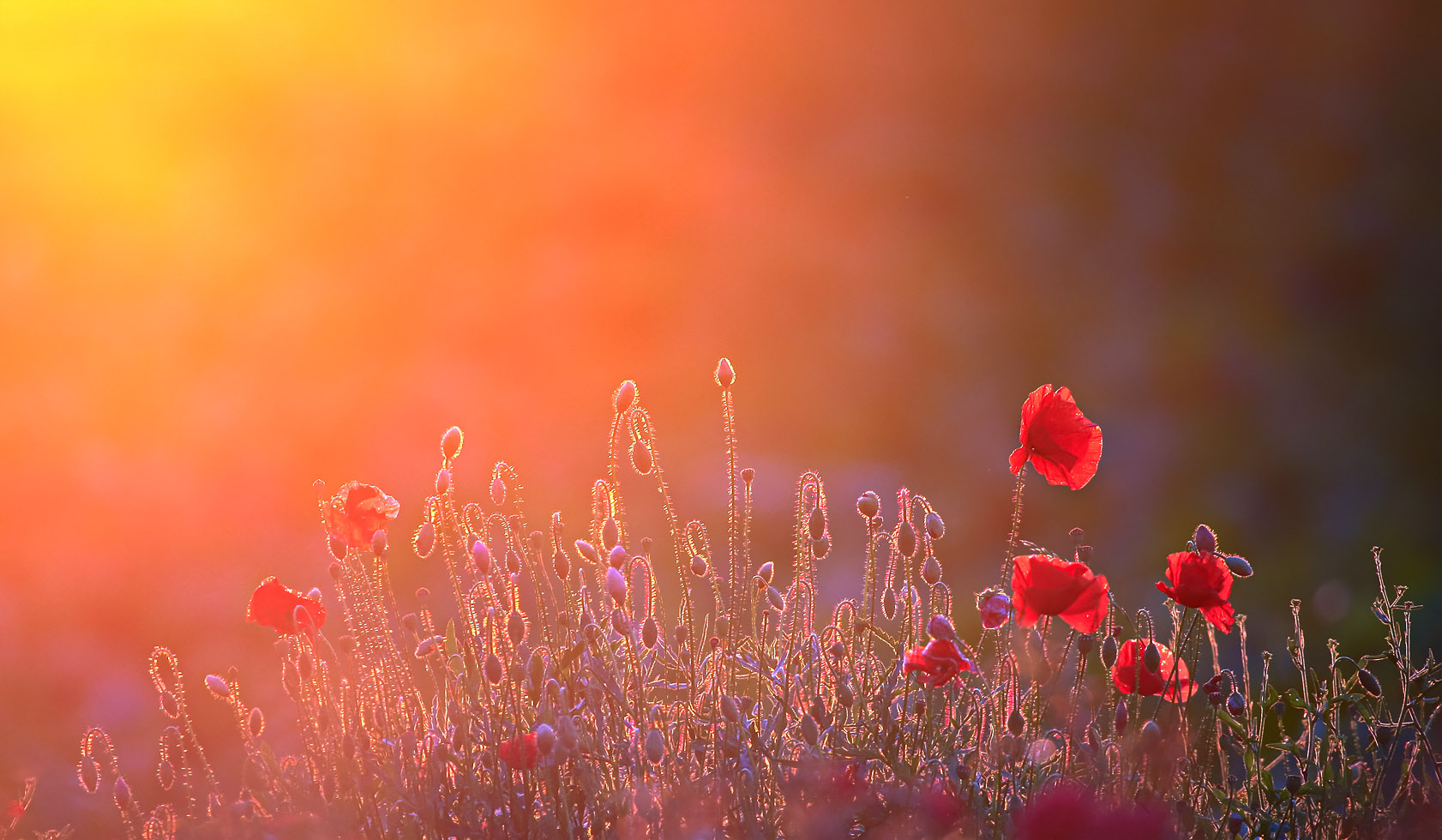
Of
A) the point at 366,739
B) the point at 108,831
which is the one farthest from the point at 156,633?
the point at 366,739

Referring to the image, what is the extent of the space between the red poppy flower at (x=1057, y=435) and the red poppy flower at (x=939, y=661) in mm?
287

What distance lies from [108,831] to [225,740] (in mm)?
849

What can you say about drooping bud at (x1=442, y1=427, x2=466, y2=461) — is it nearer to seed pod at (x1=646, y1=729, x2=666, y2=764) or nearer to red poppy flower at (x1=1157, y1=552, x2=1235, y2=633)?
seed pod at (x1=646, y1=729, x2=666, y2=764)

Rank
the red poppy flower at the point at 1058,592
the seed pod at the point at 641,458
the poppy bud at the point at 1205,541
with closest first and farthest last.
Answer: the red poppy flower at the point at 1058,592
the poppy bud at the point at 1205,541
the seed pod at the point at 641,458

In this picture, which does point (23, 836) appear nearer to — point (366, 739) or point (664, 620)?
point (366, 739)

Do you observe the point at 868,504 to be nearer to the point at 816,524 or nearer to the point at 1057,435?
the point at 816,524

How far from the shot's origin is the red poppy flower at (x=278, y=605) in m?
1.62

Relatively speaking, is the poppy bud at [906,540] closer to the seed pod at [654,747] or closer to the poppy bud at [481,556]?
the seed pod at [654,747]

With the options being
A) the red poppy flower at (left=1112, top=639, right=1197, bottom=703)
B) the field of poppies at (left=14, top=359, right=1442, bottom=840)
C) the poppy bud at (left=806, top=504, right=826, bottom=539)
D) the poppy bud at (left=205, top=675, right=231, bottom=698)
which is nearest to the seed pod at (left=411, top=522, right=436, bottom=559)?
the field of poppies at (left=14, top=359, right=1442, bottom=840)

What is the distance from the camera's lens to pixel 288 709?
83.0 inches

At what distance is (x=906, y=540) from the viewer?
143 cm

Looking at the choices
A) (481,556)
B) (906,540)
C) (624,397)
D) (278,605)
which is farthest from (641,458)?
(278,605)

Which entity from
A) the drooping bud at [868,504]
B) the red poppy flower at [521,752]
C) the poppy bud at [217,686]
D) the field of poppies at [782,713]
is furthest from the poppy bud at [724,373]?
the poppy bud at [217,686]

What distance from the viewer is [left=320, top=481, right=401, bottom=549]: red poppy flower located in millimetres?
1628
